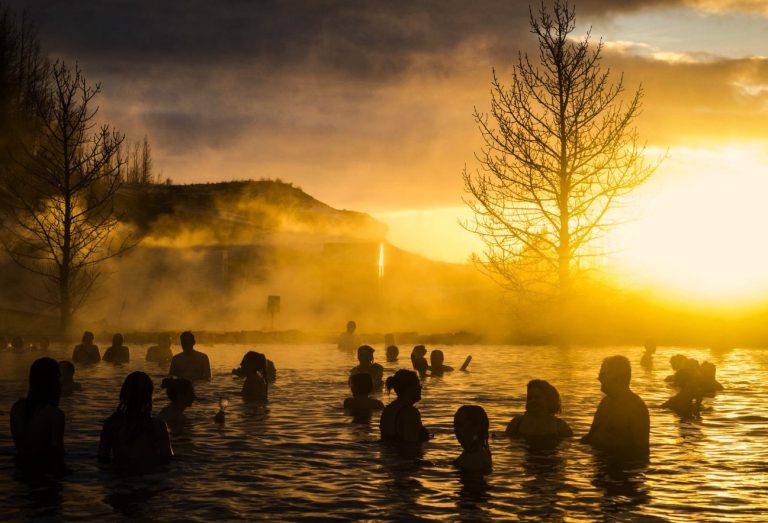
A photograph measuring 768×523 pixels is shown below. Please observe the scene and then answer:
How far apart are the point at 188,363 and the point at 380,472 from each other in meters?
7.88

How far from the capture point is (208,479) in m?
11.0

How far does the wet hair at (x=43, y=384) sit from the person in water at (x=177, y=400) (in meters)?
2.85

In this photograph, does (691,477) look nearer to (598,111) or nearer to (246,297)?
(598,111)

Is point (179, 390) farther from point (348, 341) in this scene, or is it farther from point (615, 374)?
point (348, 341)

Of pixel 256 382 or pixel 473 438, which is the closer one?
pixel 473 438

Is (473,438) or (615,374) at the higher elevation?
(615,374)

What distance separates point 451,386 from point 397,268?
5590cm

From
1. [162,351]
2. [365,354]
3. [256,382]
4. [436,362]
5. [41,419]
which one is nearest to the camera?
[41,419]

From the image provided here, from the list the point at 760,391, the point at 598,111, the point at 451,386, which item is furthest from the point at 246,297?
the point at 760,391

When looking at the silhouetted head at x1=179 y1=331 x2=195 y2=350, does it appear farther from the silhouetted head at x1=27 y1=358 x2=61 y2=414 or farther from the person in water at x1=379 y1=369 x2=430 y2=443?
the silhouetted head at x1=27 y1=358 x2=61 y2=414

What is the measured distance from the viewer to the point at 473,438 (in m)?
10.8

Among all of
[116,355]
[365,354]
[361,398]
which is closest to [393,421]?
[361,398]

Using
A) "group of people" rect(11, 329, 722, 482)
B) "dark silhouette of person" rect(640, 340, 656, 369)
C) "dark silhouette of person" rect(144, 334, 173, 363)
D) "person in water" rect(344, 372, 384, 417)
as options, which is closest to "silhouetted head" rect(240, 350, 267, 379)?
"group of people" rect(11, 329, 722, 482)

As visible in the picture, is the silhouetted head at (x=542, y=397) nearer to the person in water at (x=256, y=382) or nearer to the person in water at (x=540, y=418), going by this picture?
the person in water at (x=540, y=418)
